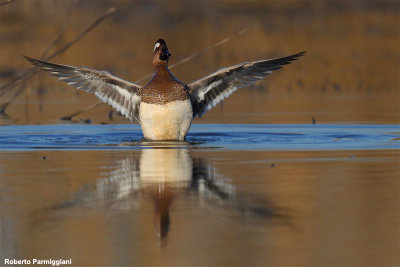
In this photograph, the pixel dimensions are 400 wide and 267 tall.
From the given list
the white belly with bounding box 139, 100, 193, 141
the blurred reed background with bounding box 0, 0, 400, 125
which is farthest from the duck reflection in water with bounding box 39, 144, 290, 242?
the blurred reed background with bounding box 0, 0, 400, 125

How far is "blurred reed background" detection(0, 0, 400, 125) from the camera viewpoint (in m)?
15.8

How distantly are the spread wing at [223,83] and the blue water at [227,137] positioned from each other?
1.32 feet

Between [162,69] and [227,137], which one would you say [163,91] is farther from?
[227,137]

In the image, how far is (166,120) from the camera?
A: 422 inches

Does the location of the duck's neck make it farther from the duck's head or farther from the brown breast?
the brown breast

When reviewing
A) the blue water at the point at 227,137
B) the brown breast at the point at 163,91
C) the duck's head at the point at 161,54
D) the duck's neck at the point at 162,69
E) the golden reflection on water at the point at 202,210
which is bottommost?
the golden reflection on water at the point at 202,210

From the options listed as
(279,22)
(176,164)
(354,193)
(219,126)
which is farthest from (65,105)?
(279,22)

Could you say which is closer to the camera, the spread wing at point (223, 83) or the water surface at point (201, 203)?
the water surface at point (201, 203)

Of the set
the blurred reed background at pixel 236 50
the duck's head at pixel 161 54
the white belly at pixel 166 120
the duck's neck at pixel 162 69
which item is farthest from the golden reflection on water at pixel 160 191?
the blurred reed background at pixel 236 50

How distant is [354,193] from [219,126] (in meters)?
6.21

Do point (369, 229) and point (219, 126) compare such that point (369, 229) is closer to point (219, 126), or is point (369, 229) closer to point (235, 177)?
point (235, 177)

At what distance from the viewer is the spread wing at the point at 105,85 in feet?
38.3

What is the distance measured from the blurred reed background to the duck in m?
1.43

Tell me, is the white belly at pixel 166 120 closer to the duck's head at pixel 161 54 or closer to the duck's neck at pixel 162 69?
the duck's neck at pixel 162 69
